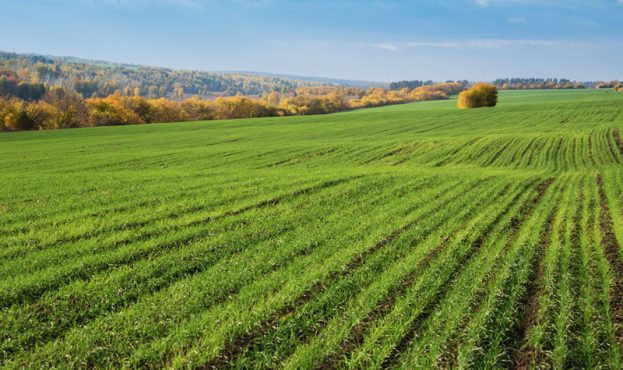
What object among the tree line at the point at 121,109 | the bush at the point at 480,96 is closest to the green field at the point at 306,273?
the tree line at the point at 121,109

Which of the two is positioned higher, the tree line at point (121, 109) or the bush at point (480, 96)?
the bush at point (480, 96)

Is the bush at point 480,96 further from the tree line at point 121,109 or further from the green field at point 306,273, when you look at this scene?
the green field at point 306,273

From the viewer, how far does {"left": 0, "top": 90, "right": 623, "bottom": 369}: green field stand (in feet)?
21.7

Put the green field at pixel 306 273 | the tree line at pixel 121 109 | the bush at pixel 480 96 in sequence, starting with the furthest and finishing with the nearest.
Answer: the bush at pixel 480 96 < the tree line at pixel 121 109 < the green field at pixel 306 273

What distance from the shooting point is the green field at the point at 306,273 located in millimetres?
6605

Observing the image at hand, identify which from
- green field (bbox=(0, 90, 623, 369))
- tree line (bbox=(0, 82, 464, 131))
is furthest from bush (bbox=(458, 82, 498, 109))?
green field (bbox=(0, 90, 623, 369))

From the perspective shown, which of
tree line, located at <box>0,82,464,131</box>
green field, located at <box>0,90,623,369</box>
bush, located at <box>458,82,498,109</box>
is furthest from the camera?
bush, located at <box>458,82,498,109</box>

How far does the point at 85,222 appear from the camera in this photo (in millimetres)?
13148

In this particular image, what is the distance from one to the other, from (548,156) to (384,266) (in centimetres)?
3539

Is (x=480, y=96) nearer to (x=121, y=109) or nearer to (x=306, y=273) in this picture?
(x=121, y=109)

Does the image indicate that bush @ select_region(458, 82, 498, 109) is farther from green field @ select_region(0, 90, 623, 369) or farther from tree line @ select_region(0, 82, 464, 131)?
green field @ select_region(0, 90, 623, 369)

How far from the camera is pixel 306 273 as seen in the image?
9617 millimetres

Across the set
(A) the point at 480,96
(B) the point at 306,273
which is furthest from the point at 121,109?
(A) the point at 480,96

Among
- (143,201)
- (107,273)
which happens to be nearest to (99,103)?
(143,201)
